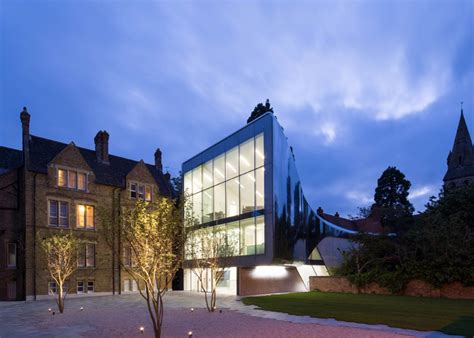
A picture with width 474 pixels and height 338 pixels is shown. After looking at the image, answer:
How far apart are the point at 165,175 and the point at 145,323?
116ft

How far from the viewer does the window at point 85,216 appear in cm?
3678

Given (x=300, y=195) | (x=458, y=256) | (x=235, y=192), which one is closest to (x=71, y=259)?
(x=235, y=192)

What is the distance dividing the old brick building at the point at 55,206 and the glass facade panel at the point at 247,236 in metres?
9.93

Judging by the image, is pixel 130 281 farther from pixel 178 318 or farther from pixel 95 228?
pixel 178 318

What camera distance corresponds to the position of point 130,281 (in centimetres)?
3962

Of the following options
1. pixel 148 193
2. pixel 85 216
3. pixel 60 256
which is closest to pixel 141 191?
pixel 148 193

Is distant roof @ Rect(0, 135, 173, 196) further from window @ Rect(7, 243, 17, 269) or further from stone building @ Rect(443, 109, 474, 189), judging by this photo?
stone building @ Rect(443, 109, 474, 189)

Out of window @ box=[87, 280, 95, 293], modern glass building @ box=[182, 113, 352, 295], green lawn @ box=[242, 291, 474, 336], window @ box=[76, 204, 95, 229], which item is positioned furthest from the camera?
window @ box=[76, 204, 95, 229]

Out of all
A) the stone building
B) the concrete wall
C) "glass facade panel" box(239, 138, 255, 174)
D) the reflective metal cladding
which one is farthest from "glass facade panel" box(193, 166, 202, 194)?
the stone building

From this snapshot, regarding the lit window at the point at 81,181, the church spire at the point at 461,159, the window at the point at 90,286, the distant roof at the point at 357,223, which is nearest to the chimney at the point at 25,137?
the lit window at the point at 81,181

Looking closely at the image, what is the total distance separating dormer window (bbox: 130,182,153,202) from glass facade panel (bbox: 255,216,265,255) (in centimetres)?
1669

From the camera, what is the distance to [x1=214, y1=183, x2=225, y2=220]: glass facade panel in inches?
1321

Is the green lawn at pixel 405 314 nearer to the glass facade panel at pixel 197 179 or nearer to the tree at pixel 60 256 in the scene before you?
the tree at pixel 60 256

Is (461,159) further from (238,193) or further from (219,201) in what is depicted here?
(238,193)
